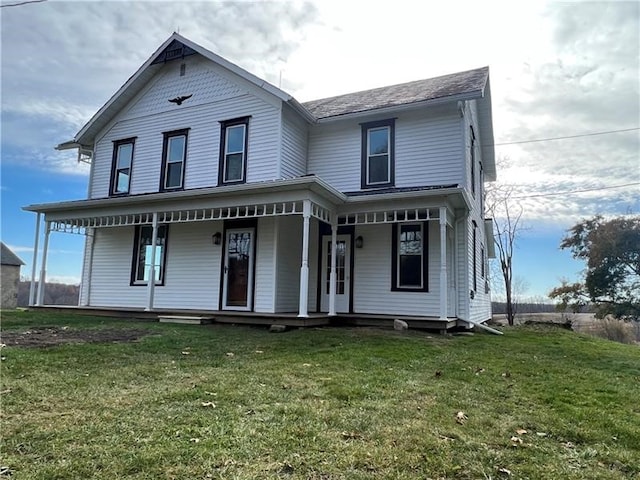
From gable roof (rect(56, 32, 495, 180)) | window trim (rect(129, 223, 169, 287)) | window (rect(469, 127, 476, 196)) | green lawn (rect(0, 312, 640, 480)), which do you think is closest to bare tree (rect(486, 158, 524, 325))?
gable roof (rect(56, 32, 495, 180))

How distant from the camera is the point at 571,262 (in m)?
26.2

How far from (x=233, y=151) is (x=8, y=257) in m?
24.2

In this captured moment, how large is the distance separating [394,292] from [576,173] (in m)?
15.8

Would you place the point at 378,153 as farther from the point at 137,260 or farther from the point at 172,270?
the point at 137,260

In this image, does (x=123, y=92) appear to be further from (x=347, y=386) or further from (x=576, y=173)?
(x=576, y=173)

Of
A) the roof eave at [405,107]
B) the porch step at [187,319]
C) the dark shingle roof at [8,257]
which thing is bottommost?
the porch step at [187,319]

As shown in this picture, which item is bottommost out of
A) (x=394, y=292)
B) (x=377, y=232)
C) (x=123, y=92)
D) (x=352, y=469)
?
(x=352, y=469)

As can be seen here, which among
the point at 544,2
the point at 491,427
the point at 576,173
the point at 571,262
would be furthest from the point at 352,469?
the point at 571,262

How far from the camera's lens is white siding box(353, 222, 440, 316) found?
10.5 m

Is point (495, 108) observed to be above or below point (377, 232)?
above

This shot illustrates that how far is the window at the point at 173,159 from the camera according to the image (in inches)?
507

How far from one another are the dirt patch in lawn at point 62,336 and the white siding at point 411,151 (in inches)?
258

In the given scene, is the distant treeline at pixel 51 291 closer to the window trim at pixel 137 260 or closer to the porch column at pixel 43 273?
the porch column at pixel 43 273

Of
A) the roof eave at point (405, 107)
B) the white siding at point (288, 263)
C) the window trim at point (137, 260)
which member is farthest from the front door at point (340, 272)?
the window trim at point (137, 260)
